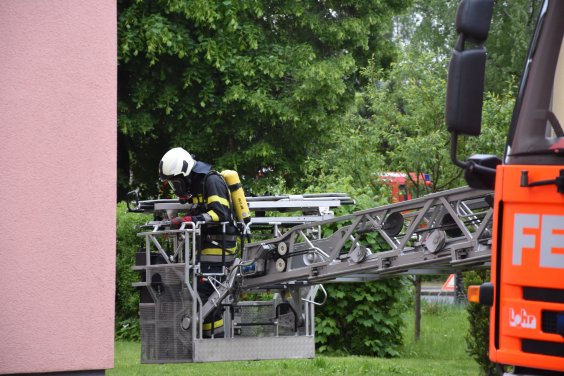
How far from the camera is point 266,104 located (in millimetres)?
17078

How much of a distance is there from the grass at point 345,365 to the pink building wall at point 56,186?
320 cm

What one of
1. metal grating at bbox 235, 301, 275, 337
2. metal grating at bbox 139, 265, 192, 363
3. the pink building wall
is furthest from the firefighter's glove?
metal grating at bbox 235, 301, 275, 337

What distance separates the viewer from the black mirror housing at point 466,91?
5359mm

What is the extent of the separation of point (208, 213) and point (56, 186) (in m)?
1.49

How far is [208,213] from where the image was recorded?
32.7 ft

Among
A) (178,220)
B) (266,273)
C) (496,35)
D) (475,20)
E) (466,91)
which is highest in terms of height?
(496,35)

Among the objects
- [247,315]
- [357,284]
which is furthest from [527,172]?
[357,284]

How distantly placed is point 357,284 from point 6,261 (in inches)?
241

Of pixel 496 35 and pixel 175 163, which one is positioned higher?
pixel 496 35

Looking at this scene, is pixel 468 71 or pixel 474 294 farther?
pixel 474 294

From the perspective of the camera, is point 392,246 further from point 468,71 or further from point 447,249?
point 468,71

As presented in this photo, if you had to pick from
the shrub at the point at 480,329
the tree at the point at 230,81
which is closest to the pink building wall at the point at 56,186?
the shrub at the point at 480,329

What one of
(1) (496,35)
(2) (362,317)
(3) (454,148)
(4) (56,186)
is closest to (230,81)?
(2) (362,317)

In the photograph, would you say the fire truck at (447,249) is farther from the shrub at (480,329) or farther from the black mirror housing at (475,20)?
the shrub at (480,329)
